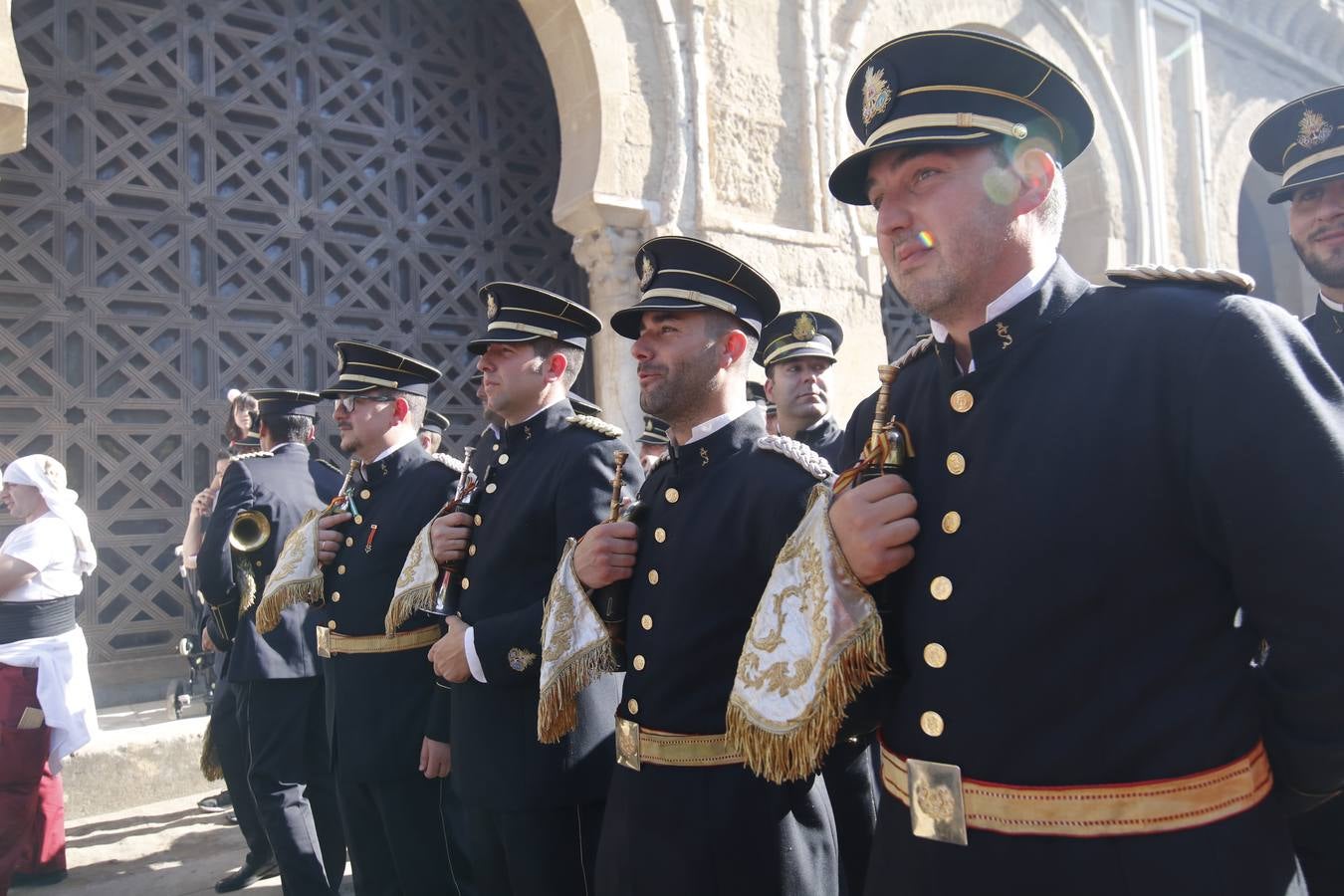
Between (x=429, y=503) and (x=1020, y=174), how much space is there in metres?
2.83

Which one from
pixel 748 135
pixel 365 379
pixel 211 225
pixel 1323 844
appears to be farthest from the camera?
pixel 748 135

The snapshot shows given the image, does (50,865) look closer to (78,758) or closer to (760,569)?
(78,758)

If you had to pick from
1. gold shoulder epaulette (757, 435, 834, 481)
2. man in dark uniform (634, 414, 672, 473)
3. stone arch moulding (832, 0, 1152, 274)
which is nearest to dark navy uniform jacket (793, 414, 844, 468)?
man in dark uniform (634, 414, 672, 473)

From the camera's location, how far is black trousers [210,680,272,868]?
15.5ft

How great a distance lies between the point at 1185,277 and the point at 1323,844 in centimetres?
124

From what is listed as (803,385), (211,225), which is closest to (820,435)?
(803,385)

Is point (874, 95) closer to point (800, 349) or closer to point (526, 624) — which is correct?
point (526, 624)

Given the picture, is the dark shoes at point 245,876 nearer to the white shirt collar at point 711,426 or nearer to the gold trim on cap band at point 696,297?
the white shirt collar at point 711,426

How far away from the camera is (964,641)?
1405 mm

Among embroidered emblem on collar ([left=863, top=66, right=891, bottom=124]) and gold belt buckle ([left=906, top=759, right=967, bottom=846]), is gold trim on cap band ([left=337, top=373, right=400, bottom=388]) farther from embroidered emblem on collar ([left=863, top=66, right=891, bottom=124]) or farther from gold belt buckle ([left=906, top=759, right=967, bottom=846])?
gold belt buckle ([left=906, top=759, right=967, bottom=846])

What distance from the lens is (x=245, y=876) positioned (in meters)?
4.71

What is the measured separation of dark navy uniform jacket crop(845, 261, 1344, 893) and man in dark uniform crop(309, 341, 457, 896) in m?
2.26

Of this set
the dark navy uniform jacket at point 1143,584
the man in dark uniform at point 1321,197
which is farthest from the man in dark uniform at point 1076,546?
the man in dark uniform at point 1321,197

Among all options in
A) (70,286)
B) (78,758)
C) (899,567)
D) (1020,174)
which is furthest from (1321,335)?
(70,286)
